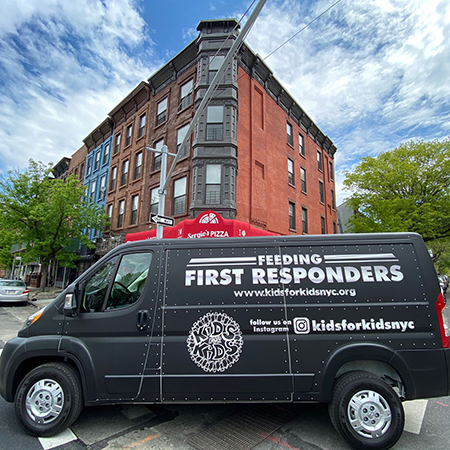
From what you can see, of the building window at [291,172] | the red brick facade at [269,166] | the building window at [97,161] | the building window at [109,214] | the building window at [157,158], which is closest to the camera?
the red brick facade at [269,166]

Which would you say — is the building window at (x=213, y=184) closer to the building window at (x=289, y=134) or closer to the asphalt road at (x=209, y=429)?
the building window at (x=289, y=134)

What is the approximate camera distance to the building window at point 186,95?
55.0ft

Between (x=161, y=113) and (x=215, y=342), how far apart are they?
18.5 m

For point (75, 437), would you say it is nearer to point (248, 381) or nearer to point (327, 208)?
point (248, 381)

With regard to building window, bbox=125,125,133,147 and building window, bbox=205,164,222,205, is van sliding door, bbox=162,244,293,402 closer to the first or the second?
building window, bbox=205,164,222,205

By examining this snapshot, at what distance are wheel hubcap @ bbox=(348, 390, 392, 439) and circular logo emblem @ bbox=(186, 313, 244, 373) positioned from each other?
139 centimetres

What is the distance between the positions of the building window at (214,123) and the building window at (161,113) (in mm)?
4533

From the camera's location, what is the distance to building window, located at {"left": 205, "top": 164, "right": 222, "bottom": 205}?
14273 millimetres

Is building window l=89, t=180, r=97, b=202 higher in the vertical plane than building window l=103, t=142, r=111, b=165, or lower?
lower

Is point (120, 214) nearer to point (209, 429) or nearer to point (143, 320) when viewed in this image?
point (143, 320)

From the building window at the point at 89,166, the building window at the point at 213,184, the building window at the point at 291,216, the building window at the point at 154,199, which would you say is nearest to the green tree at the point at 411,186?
the building window at the point at 291,216

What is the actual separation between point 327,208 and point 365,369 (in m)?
23.3

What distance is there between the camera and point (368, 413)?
312 centimetres

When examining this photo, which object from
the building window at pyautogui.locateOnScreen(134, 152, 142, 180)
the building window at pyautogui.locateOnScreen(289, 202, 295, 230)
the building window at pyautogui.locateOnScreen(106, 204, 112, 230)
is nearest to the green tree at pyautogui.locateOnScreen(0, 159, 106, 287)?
the building window at pyautogui.locateOnScreen(106, 204, 112, 230)
